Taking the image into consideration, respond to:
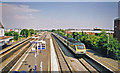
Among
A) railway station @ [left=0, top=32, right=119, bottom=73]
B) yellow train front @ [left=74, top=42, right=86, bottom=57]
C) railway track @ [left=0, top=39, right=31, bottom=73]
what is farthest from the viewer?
yellow train front @ [left=74, top=42, right=86, bottom=57]

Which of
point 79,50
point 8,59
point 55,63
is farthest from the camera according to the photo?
point 79,50

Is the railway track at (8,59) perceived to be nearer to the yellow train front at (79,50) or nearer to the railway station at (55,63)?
the railway station at (55,63)

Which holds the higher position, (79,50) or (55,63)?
(79,50)

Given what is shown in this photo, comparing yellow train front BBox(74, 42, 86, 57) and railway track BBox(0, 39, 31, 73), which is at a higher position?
yellow train front BBox(74, 42, 86, 57)

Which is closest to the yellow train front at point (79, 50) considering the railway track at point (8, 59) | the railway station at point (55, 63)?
the railway station at point (55, 63)

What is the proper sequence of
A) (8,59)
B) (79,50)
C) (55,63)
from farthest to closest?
(79,50), (8,59), (55,63)

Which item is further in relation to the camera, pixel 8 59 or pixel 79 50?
pixel 79 50

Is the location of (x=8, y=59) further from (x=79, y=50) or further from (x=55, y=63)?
(x=79, y=50)

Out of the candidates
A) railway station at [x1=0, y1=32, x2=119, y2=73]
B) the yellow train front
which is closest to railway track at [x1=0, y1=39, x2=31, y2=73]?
railway station at [x1=0, y1=32, x2=119, y2=73]

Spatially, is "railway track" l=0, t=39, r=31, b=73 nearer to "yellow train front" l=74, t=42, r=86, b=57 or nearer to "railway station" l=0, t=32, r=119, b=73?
"railway station" l=0, t=32, r=119, b=73

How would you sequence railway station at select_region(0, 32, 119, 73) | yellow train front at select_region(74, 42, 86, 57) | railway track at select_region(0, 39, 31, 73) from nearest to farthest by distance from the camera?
railway station at select_region(0, 32, 119, 73)
railway track at select_region(0, 39, 31, 73)
yellow train front at select_region(74, 42, 86, 57)

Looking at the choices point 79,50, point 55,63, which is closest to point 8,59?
point 55,63

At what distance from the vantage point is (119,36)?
35719 millimetres

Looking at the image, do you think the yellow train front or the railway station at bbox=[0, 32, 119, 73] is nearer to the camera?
the railway station at bbox=[0, 32, 119, 73]
